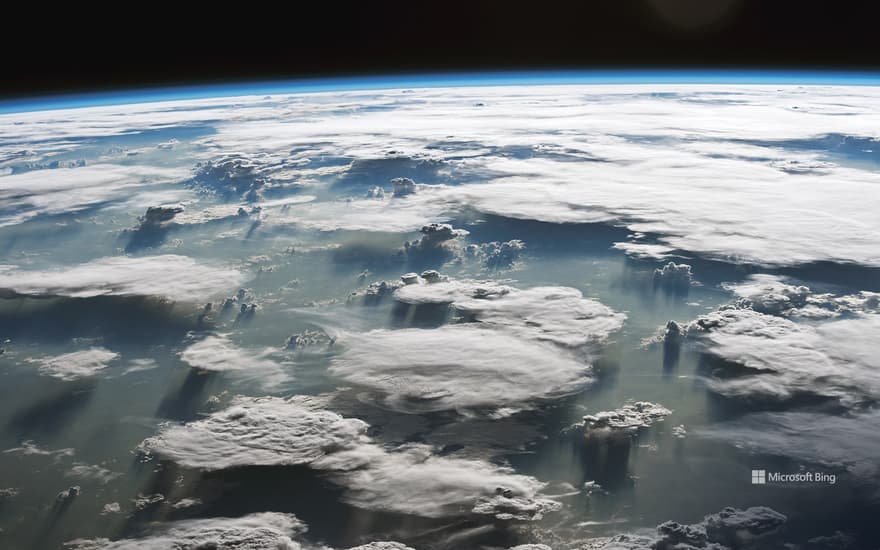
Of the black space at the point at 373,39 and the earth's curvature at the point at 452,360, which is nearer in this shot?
the black space at the point at 373,39

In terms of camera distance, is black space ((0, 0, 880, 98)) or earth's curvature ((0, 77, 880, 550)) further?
earth's curvature ((0, 77, 880, 550))

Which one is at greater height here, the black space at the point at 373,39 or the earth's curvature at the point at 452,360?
the black space at the point at 373,39

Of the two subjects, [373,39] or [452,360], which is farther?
[452,360]

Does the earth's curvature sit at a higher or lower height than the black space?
lower

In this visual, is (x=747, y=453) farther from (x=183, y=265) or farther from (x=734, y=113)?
(x=734, y=113)

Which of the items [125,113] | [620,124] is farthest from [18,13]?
[125,113]
